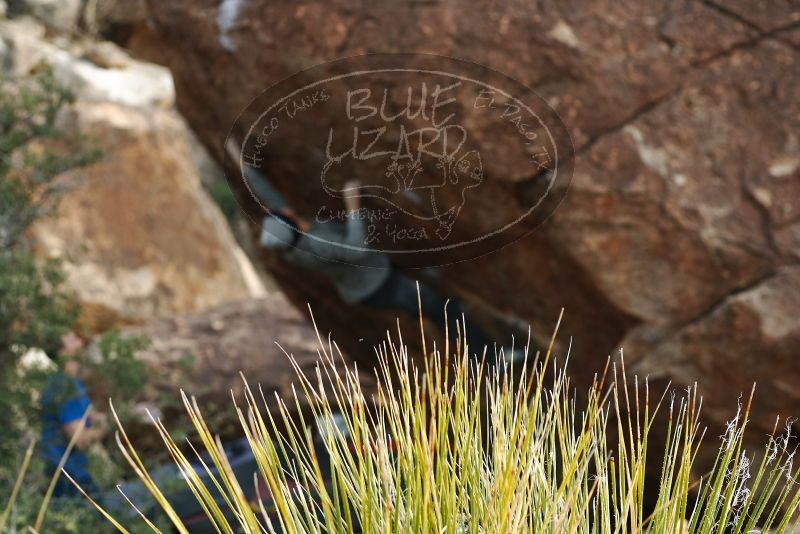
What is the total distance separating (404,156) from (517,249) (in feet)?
1.58

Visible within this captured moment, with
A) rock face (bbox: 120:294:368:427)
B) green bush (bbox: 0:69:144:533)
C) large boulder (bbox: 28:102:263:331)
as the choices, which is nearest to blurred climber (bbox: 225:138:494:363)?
green bush (bbox: 0:69:144:533)

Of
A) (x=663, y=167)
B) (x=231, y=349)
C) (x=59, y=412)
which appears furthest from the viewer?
(x=231, y=349)

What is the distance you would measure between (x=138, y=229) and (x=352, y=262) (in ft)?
15.4

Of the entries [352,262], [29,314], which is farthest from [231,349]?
[352,262]

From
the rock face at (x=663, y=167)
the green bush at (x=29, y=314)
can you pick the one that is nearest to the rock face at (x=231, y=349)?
the green bush at (x=29, y=314)

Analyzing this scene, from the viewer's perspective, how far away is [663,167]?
9.69 ft

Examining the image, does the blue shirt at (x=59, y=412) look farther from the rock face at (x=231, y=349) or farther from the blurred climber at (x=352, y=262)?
the blurred climber at (x=352, y=262)

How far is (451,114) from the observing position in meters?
3.13

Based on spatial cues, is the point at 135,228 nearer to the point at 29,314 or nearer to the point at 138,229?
the point at 138,229

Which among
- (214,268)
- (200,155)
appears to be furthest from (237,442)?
(200,155)

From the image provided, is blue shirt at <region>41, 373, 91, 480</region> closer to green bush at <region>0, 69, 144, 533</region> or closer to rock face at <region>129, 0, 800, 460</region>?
green bush at <region>0, 69, 144, 533</region>

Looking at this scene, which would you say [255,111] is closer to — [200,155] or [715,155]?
[715,155]

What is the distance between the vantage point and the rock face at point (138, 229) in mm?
7633

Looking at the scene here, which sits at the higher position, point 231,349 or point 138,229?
point 231,349
